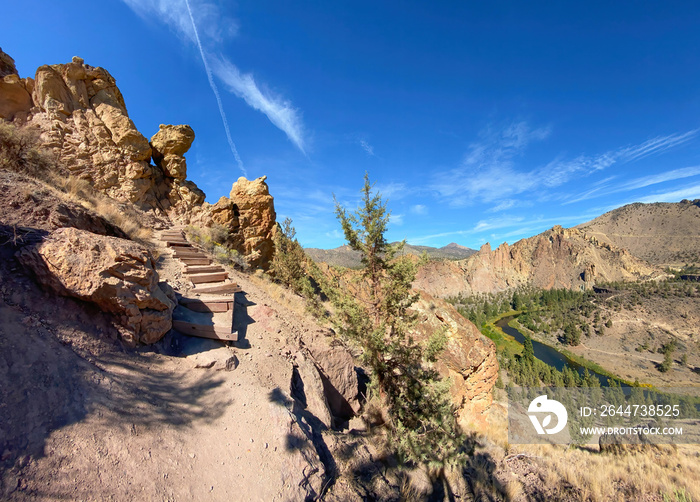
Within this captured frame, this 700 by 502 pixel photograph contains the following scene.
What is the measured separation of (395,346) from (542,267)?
147m

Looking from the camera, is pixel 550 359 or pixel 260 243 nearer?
pixel 260 243

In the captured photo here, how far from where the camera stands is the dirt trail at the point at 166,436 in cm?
A: 229

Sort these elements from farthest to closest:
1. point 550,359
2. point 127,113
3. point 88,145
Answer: point 550,359
point 127,113
point 88,145

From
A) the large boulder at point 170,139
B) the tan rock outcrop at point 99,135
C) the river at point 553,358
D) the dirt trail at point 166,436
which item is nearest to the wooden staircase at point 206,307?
the dirt trail at point 166,436

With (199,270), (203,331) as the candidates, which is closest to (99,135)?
(199,270)

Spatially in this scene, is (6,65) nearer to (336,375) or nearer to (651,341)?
(336,375)

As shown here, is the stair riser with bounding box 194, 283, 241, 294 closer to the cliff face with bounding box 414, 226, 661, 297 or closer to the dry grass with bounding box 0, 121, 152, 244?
the dry grass with bounding box 0, 121, 152, 244

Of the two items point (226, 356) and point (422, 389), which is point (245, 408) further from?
point (422, 389)

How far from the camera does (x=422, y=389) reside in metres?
6.35

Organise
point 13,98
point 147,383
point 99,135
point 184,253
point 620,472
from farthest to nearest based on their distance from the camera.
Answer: point 99,135 < point 13,98 < point 184,253 < point 620,472 < point 147,383

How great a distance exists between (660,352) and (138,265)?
8928cm

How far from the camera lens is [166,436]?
302cm

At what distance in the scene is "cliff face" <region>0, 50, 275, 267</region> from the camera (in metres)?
12.5

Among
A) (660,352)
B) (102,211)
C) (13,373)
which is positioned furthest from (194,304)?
(660,352)
